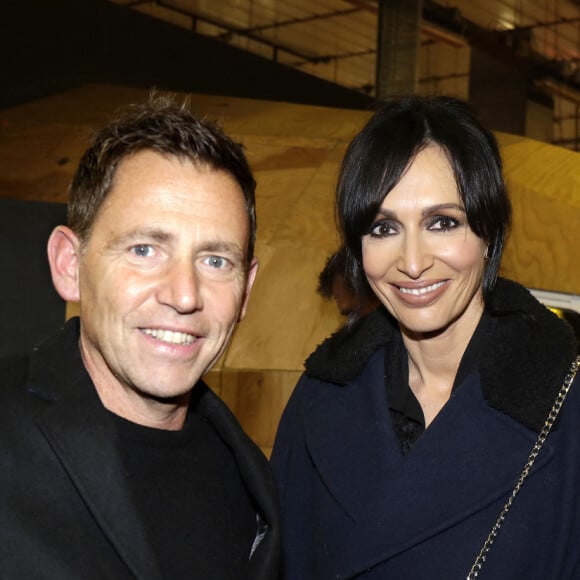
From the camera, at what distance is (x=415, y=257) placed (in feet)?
5.81

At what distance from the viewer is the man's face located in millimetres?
1311

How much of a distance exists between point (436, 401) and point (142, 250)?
2.81 feet

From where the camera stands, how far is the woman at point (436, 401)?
170cm

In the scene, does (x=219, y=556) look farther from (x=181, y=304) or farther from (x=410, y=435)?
(x=410, y=435)

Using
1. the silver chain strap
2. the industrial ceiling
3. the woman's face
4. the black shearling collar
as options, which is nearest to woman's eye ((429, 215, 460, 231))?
the woman's face

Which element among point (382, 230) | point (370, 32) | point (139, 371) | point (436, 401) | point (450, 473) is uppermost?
point (370, 32)

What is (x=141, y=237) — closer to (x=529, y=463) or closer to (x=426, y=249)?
(x=426, y=249)

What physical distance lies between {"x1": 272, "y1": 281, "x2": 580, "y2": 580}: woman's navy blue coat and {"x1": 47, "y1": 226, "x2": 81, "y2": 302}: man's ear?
30.4 inches

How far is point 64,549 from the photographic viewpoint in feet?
3.80

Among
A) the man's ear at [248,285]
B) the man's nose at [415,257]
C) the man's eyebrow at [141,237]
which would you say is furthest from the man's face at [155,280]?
the man's nose at [415,257]

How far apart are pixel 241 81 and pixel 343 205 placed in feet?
19.2

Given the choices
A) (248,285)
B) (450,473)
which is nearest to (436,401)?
(450,473)

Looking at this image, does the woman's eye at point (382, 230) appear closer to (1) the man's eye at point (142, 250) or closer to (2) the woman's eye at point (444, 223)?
(2) the woman's eye at point (444, 223)

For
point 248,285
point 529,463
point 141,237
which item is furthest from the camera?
point 529,463
